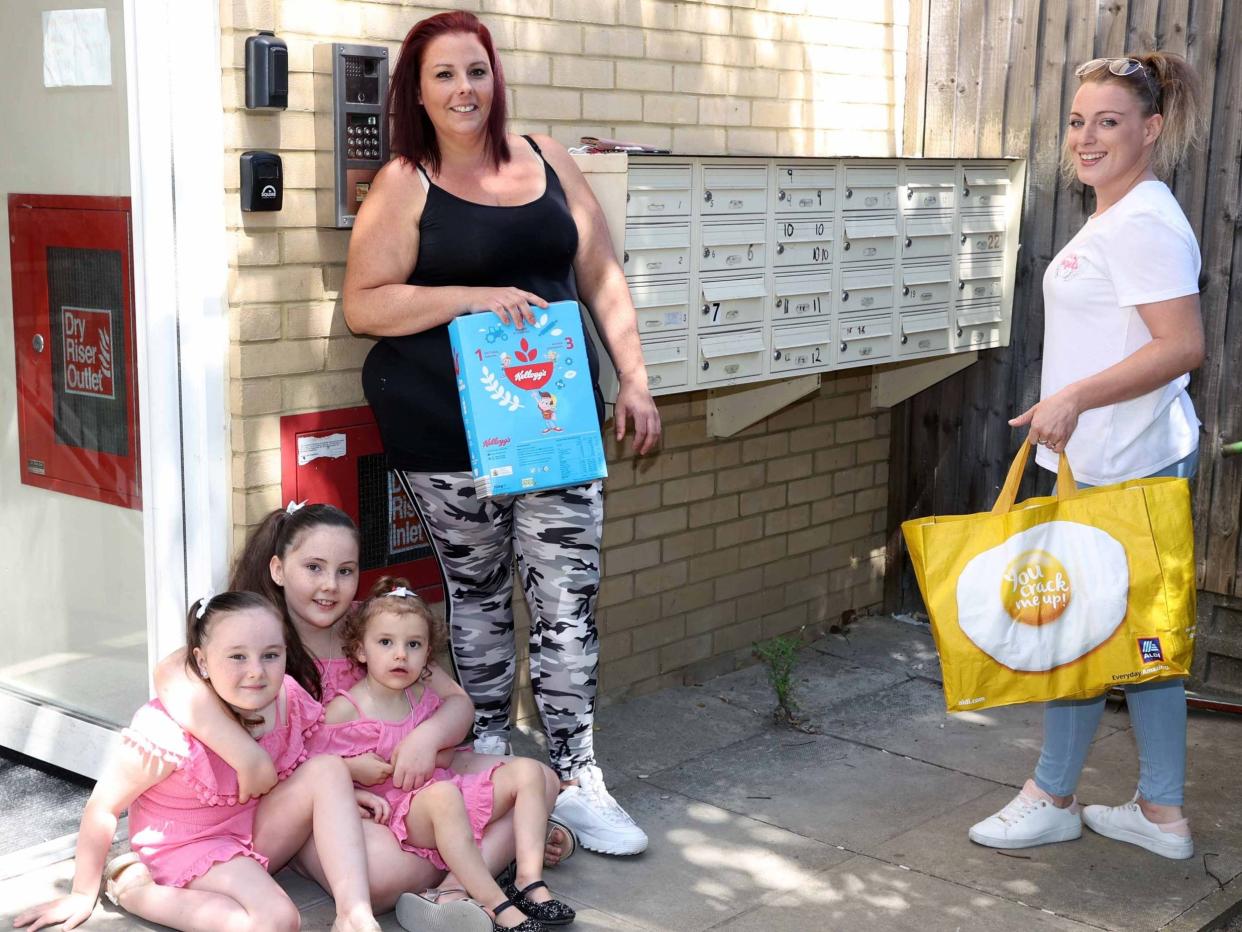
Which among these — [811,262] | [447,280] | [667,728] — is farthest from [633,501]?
[447,280]

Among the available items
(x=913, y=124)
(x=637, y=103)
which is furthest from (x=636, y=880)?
(x=913, y=124)

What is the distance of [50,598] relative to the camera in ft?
13.8

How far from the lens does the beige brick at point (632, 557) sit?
4.84 metres

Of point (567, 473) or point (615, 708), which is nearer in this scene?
point (567, 473)

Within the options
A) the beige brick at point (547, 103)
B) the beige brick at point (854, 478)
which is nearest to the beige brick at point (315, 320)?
the beige brick at point (547, 103)

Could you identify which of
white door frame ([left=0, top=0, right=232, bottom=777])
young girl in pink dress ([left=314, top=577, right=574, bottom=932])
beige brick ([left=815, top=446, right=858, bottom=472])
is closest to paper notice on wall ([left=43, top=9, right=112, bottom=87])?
white door frame ([left=0, top=0, right=232, bottom=777])

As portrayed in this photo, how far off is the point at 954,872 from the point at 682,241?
5.86 feet

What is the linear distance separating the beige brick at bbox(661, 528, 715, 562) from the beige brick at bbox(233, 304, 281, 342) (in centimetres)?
172

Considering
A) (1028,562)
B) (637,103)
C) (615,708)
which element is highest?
(637,103)

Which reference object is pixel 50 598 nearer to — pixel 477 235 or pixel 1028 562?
pixel 477 235

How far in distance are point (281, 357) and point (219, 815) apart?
3.75 ft

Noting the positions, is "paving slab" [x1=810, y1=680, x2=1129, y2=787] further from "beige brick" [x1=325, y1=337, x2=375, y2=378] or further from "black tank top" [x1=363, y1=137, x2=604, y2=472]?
"beige brick" [x1=325, y1=337, x2=375, y2=378]

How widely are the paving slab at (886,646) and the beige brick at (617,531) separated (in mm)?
1077

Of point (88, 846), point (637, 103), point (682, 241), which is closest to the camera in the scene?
point (88, 846)
